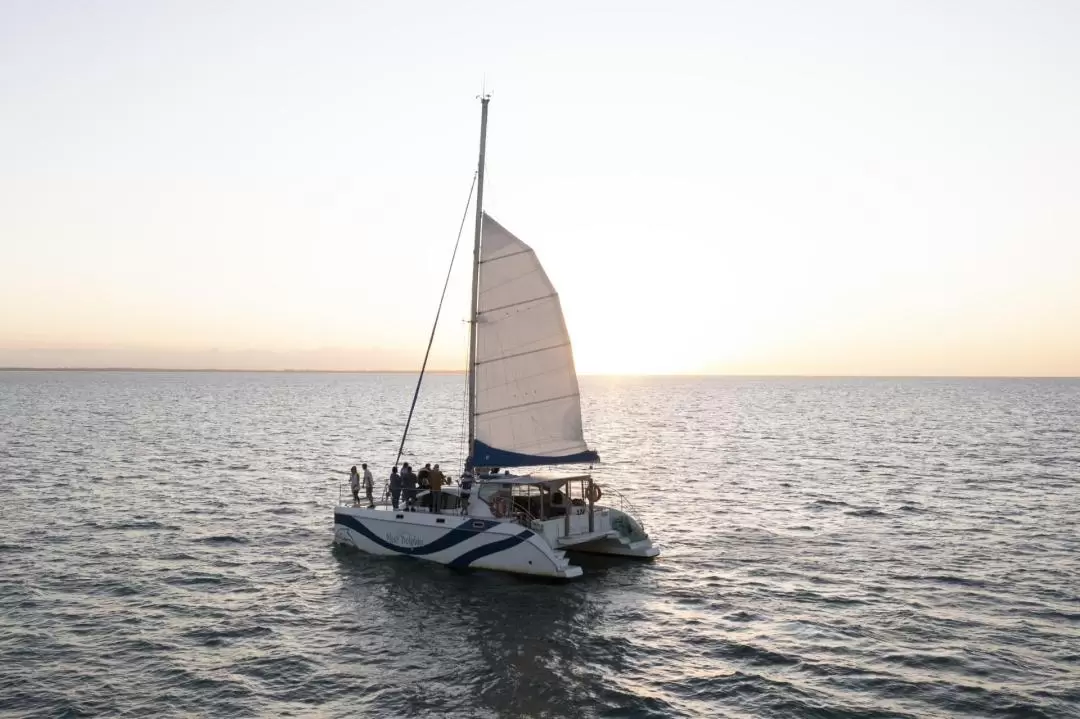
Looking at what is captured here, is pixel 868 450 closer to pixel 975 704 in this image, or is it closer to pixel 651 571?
pixel 651 571

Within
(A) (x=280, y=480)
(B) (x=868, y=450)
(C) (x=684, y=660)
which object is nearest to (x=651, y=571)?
(C) (x=684, y=660)

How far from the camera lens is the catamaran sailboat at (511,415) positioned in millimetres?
26797

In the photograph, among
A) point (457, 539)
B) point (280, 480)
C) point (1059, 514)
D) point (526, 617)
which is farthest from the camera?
point (280, 480)

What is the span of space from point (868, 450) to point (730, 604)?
50.0 metres

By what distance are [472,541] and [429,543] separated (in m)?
1.87

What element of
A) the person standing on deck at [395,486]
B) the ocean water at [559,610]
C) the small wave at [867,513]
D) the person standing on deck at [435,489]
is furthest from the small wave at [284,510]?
the small wave at [867,513]

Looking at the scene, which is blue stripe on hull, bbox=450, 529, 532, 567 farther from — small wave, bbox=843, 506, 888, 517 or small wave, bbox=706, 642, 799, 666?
small wave, bbox=843, 506, 888, 517

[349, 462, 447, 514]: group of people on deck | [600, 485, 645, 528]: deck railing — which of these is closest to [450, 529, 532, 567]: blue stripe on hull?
[349, 462, 447, 514]: group of people on deck

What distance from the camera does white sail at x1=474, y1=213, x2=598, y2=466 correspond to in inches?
1061

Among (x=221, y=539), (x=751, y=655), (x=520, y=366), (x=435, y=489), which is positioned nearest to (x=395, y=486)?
(x=435, y=489)

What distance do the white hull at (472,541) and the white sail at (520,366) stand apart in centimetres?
243

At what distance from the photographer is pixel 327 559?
92.3 feet

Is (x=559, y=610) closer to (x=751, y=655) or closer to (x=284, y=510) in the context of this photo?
(x=751, y=655)

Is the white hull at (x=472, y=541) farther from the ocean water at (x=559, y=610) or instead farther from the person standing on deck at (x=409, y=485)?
the person standing on deck at (x=409, y=485)
